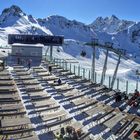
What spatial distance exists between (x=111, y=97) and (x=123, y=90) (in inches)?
142

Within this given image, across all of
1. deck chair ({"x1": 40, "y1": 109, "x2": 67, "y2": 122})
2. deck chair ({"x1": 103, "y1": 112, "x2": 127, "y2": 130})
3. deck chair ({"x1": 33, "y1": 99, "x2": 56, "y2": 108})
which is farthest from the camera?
deck chair ({"x1": 33, "y1": 99, "x2": 56, "y2": 108})

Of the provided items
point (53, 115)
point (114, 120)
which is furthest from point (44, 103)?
point (114, 120)

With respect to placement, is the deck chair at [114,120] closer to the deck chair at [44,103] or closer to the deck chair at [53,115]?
the deck chair at [53,115]

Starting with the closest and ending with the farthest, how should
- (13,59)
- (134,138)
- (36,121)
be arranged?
(134,138)
(36,121)
(13,59)

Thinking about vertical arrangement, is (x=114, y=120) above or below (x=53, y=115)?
below

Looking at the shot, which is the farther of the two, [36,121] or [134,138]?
[36,121]

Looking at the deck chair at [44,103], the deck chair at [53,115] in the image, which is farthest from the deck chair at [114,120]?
the deck chair at [44,103]

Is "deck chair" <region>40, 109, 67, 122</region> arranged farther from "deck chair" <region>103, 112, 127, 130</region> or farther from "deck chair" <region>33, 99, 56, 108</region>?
"deck chair" <region>103, 112, 127, 130</region>

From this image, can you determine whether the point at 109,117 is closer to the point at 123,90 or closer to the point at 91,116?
the point at 91,116

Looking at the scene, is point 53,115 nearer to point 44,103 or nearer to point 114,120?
point 44,103

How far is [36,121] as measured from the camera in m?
A: 24.5

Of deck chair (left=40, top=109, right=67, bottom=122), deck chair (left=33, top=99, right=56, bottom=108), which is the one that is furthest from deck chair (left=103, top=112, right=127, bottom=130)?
deck chair (left=33, top=99, right=56, bottom=108)

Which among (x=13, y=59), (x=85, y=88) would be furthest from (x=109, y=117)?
(x=13, y=59)

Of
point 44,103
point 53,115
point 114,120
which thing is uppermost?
point 44,103
